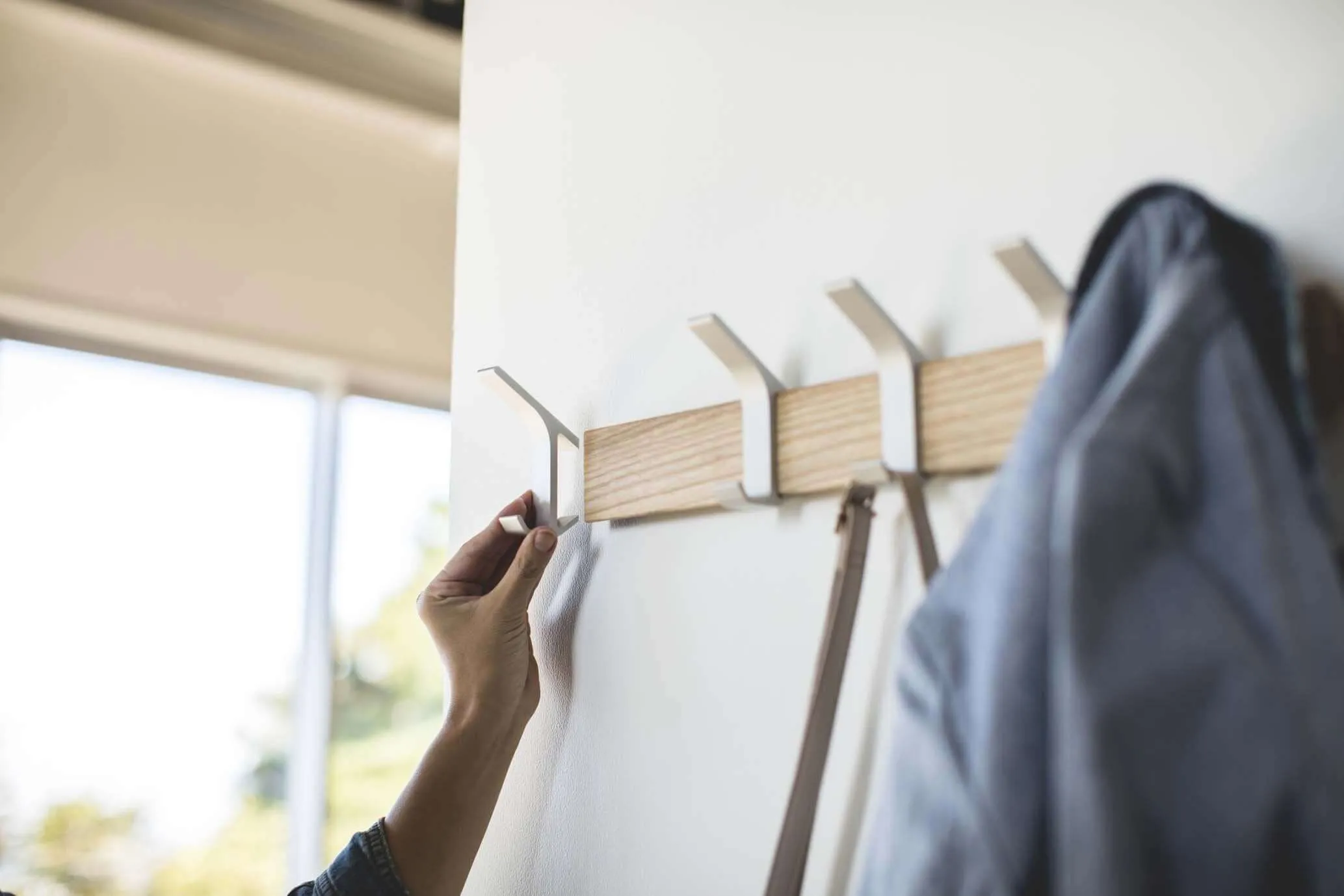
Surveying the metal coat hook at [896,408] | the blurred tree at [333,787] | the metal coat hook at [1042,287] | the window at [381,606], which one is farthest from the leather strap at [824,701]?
the window at [381,606]

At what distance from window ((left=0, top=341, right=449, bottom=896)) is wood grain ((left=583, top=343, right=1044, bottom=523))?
2.10m

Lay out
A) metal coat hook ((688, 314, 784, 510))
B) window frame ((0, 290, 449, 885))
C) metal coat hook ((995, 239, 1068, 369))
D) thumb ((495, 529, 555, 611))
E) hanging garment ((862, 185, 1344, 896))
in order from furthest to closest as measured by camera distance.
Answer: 1. window frame ((0, 290, 449, 885))
2. thumb ((495, 529, 555, 611))
3. metal coat hook ((688, 314, 784, 510))
4. metal coat hook ((995, 239, 1068, 369))
5. hanging garment ((862, 185, 1344, 896))

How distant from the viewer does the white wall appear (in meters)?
0.60

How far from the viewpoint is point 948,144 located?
0.69 m

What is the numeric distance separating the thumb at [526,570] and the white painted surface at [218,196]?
202 centimetres

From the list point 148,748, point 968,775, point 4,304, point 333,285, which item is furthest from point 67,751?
point 968,775

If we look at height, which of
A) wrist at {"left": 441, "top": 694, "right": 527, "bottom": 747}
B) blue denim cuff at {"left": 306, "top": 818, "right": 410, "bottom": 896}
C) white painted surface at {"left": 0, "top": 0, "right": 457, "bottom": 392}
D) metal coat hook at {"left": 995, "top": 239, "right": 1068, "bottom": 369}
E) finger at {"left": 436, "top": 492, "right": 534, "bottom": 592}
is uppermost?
white painted surface at {"left": 0, "top": 0, "right": 457, "bottom": 392}

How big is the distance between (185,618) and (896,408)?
241 centimetres

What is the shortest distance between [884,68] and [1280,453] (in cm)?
38

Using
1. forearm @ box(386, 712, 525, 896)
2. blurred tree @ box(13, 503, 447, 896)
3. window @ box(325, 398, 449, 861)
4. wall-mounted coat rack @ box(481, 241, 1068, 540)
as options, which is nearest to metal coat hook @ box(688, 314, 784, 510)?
wall-mounted coat rack @ box(481, 241, 1068, 540)

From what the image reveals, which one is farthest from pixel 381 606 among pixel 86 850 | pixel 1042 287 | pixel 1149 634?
pixel 1149 634

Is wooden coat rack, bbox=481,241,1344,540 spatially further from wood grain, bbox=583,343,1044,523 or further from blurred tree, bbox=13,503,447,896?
blurred tree, bbox=13,503,447,896

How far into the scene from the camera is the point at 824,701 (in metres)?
0.63

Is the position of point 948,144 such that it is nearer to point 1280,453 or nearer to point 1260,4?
point 1260,4
